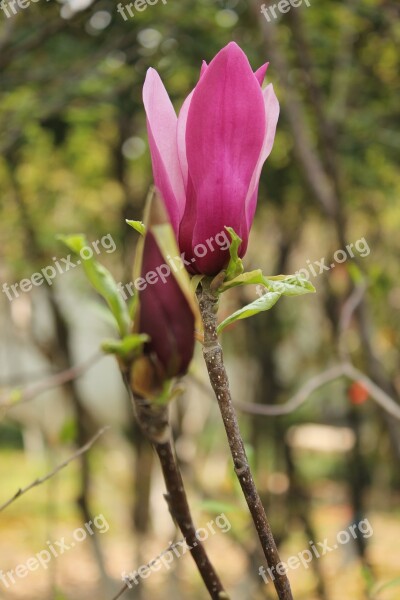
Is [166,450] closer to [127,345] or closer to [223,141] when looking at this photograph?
[127,345]

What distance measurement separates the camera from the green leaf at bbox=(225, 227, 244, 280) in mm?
341

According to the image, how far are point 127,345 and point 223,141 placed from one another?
12 centimetres

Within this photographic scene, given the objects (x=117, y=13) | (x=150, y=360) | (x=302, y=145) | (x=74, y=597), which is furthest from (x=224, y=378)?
(x=74, y=597)

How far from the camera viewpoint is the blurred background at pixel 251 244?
139cm

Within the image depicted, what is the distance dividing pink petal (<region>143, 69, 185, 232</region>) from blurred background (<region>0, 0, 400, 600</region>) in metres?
0.09

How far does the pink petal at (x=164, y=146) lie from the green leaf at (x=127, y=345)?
0.32 feet

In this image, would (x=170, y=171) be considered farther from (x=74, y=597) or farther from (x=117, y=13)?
(x=74, y=597)

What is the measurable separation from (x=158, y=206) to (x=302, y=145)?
45.1 inches

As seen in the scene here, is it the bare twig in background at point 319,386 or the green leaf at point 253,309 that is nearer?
the green leaf at point 253,309
